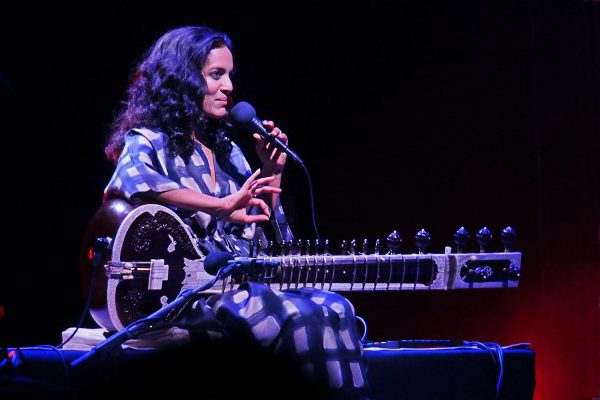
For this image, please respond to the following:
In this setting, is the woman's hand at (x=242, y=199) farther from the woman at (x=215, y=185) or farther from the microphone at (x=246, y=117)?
the microphone at (x=246, y=117)

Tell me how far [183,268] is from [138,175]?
0.30 meters

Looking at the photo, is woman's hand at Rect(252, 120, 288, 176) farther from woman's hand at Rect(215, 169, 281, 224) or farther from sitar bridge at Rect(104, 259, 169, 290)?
sitar bridge at Rect(104, 259, 169, 290)

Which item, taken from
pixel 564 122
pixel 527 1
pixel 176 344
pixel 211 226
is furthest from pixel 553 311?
pixel 176 344

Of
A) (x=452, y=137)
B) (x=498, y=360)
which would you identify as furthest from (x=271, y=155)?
(x=452, y=137)

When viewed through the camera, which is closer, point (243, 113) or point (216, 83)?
point (243, 113)

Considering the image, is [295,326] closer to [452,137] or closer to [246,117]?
[246,117]

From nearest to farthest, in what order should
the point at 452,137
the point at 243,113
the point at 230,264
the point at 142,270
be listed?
the point at 230,264 → the point at 142,270 → the point at 243,113 → the point at 452,137

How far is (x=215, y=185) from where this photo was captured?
2.42m

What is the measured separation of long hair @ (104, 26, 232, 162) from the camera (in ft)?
7.89

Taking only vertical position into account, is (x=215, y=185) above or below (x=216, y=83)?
below

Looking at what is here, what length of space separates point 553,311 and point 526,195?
1.73ft

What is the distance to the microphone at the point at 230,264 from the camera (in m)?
1.73

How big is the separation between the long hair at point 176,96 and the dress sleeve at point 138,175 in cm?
10

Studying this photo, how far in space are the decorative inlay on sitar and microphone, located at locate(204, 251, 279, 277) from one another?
26 centimetres
